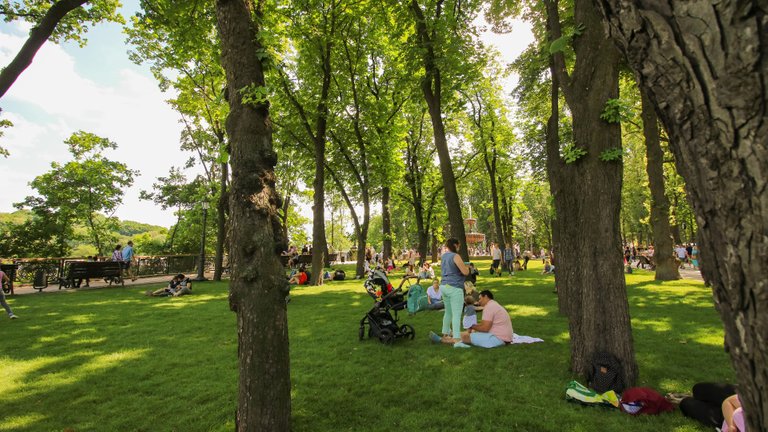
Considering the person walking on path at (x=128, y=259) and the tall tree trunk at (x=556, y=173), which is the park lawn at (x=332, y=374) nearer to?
the tall tree trunk at (x=556, y=173)

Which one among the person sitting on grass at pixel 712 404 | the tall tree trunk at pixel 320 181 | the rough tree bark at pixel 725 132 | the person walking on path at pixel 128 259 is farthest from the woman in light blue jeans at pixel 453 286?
the person walking on path at pixel 128 259

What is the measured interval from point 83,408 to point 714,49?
680 cm

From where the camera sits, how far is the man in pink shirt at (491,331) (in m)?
7.33

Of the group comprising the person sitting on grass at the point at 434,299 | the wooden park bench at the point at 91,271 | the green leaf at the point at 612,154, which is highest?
the green leaf at the point at 612,154

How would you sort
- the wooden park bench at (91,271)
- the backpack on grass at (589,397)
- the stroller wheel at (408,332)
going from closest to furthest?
the backpack on grass at (589,397) < the stroller wheel at (408,332) < the wooden park bench at (91,271)

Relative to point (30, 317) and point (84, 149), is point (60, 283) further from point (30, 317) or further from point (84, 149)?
point (84, 149)

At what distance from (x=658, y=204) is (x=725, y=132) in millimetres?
18811

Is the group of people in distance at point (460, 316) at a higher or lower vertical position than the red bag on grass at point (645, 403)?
higher

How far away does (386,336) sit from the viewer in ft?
24.8

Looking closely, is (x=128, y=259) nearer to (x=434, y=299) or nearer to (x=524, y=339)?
(x=434, y=299)

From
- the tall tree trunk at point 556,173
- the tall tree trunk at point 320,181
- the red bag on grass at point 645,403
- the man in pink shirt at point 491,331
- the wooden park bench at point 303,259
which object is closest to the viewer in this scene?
the red bag on grass at point 645,403

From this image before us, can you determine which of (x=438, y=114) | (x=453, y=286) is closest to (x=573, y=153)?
(x=453, y=286)

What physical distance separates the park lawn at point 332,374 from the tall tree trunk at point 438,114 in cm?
354

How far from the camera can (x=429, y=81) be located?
13453 mm
